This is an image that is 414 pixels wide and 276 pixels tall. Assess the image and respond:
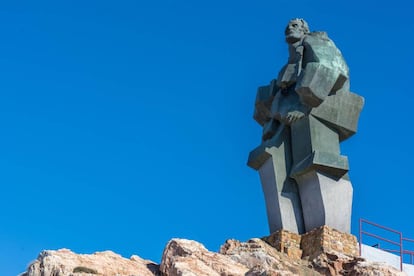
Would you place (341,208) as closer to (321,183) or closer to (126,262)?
(321,183)

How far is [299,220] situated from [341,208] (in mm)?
1129

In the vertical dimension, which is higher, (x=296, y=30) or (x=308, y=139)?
(x=296, y=30)

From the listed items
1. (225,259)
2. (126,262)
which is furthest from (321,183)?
(126,262)

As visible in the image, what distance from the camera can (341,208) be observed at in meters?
18.4

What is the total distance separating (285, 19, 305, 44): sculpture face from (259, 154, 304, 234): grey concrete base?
2.86 meters

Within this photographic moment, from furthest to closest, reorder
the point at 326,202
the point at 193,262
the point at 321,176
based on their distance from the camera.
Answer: the point at 321,176 → the point at 326,202 → the point at 193,262

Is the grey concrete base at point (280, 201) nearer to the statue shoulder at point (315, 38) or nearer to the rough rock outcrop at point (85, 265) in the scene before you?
the statue shoulder at point (315, 38)

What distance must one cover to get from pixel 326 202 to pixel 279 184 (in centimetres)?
137

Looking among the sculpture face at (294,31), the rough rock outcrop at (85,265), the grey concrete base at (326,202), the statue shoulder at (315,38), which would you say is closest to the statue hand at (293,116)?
the grey concrete base at (326,202)

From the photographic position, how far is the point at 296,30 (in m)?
20.1

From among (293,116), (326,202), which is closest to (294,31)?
(293,116)

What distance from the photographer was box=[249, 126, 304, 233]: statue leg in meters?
18.9

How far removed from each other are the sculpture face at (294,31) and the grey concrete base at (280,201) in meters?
2.86

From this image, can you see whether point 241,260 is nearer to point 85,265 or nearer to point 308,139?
point 85,265
